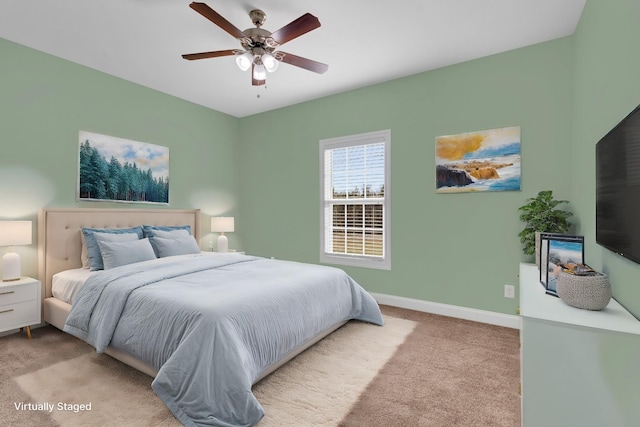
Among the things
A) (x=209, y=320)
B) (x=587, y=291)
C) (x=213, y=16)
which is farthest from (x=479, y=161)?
(x=209, y=320)

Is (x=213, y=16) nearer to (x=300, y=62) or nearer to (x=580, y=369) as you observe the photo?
(x=300, y=62)

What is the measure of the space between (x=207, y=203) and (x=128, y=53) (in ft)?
7.22

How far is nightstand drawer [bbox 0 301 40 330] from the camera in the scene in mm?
2682

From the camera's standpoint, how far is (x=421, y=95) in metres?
3.58

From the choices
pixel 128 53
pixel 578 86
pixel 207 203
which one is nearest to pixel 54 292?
pixel 207 203

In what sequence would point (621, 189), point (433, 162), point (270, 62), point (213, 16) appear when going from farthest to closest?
point (433, 162), point (270, 62), point (213, 16), point (621, 189)

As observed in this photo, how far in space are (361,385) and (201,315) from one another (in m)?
1.14

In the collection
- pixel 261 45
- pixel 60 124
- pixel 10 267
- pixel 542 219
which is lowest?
pixel 10 267

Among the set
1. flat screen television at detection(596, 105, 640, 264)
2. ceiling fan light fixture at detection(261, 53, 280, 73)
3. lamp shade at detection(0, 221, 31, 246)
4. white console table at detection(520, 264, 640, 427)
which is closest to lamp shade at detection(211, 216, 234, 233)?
lamp shade at detection(0, 221, 31, 246)

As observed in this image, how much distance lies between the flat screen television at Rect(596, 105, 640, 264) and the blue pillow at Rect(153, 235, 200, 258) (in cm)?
375

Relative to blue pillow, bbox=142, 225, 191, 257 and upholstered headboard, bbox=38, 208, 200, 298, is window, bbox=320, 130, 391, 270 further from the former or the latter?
upholstered headboard, bbox=38, 208, 200, 298

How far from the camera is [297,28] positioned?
87.6 inches

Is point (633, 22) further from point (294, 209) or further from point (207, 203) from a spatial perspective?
point (207, 203)

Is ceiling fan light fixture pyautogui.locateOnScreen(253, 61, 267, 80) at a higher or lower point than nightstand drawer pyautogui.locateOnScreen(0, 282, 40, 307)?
higher
